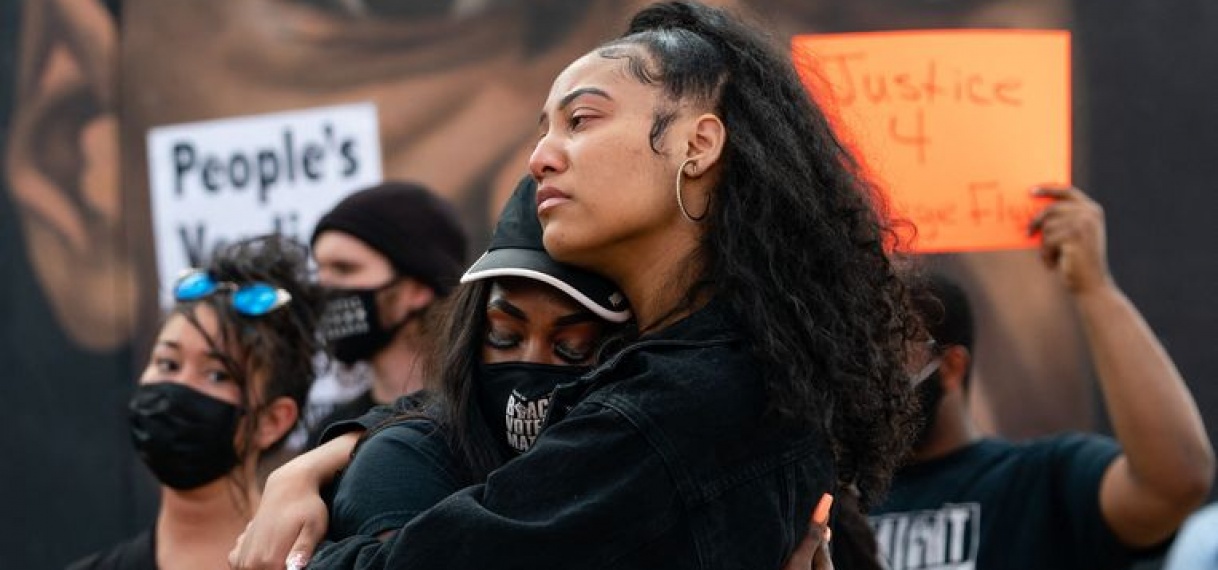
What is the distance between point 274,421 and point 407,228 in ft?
2.41

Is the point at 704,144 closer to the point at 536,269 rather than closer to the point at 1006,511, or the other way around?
the point at 536,269

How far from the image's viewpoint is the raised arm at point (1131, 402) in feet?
12.1

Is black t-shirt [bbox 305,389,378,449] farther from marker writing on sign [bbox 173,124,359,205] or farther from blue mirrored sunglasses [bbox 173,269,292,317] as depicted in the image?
marker writing on sign [bbox 173,124,359,205]

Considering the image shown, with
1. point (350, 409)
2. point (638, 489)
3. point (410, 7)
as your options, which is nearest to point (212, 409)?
point (350, 409)

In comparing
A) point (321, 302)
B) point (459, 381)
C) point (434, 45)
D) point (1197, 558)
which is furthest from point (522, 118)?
point (1197, 558)

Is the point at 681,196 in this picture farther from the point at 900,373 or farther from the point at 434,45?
the point at 434,45

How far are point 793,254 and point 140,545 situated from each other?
1.96 meters

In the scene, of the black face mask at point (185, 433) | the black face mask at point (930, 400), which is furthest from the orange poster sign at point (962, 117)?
the black face mask at point (185, 433)

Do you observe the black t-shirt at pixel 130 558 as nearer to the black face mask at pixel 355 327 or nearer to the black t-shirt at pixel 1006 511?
the black face mask at pixel 355 327

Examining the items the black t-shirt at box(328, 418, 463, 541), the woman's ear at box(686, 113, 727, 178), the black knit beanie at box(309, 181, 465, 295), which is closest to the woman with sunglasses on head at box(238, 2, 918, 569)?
the woman's ear at box(686, 113, 727, 178)

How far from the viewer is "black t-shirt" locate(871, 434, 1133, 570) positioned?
12.6ft

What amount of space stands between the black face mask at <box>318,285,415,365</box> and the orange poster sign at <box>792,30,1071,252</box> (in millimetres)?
1226

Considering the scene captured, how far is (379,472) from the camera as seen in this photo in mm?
2461

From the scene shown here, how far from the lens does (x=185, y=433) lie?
377 centimetres
